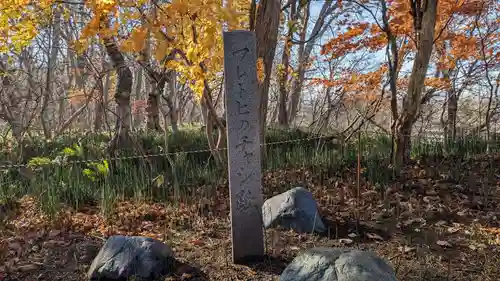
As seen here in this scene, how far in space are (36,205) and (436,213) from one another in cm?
391

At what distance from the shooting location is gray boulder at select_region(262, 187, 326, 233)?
300 cm

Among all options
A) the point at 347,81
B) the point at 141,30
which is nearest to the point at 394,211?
the point at 141,30

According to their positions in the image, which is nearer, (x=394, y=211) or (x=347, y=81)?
(x=394, y=211)

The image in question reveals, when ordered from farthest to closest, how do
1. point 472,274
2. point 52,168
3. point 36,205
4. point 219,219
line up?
point 52,168 < point 36,205 < point 219,219 < point 472,274

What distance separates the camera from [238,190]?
7.63 ft

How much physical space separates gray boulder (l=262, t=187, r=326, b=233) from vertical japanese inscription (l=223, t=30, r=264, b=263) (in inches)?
28.2

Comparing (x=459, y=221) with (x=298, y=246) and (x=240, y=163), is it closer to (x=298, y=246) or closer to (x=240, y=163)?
(x=298, y=246)

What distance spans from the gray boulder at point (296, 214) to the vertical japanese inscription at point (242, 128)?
0.72 metres

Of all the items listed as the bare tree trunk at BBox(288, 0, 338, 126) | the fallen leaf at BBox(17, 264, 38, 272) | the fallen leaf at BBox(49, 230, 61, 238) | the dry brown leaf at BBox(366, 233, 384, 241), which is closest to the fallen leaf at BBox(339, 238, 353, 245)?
the dry brown leaf at BBox(366, 233, 384, 241)

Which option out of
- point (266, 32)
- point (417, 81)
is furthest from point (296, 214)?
point (417, 81)

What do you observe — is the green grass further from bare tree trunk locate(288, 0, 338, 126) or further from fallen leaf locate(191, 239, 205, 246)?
bare tree trunk locate(288, 0, 338, 126)

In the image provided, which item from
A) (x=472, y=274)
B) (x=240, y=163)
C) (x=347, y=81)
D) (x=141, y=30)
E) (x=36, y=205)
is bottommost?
(x=472, y=274)

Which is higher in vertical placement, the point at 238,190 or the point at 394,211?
the point at 238,190

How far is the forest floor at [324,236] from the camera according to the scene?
238 centimetres
